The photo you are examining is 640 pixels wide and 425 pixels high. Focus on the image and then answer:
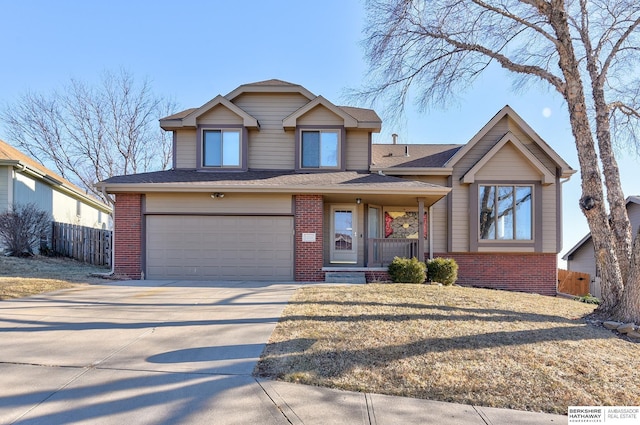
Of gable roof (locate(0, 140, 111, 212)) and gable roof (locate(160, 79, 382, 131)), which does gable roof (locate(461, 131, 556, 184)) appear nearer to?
gable roof (locate(160, 79, 382, 131))

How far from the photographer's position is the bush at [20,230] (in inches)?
516

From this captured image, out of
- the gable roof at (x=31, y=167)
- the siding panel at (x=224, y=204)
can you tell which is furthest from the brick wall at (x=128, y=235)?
the gable roof at (x=31, y=167)

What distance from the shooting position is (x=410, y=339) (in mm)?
4711

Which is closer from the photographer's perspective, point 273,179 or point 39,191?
point 273,179

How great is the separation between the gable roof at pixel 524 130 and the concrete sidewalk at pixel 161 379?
377 inches

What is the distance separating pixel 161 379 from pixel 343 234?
9442mm

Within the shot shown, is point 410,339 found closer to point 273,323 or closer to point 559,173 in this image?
point 273,323

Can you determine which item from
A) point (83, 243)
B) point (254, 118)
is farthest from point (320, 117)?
point (83, 243)

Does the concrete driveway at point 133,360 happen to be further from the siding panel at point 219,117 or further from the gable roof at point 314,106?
the siding panel at point 219,117

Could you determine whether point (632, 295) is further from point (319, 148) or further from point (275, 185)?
point (319, 148)

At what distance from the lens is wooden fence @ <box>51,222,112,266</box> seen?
13898mm

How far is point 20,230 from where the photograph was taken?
13.2m

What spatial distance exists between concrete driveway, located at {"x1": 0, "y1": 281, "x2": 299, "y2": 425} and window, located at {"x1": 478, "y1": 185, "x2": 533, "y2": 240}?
28.6 ft

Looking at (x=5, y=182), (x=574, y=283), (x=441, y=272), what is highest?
(x=5, y=182)
